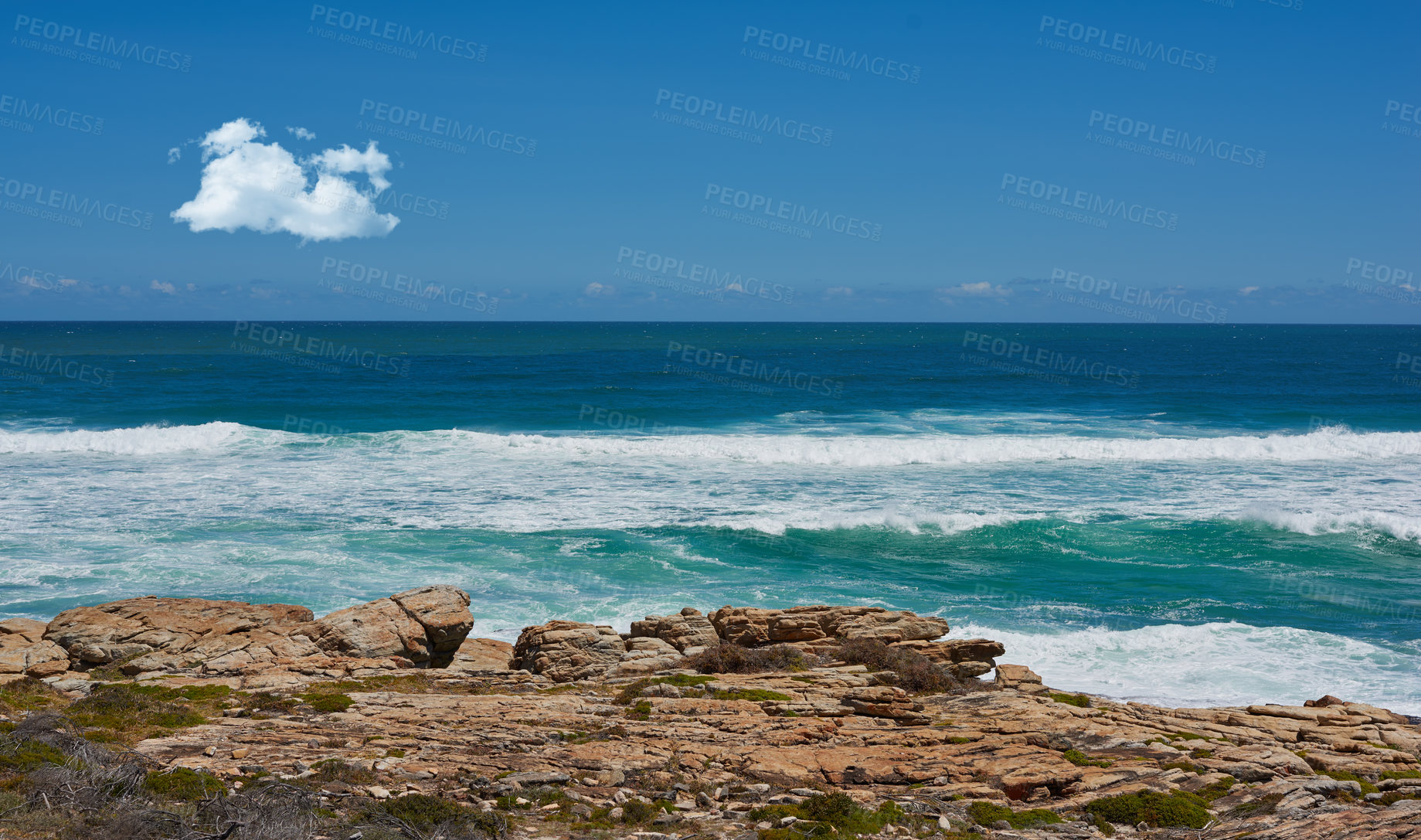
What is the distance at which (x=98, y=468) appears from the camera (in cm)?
3228

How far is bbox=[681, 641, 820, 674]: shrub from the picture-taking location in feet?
46.5

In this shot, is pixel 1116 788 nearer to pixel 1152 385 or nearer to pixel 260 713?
pixel 260 713

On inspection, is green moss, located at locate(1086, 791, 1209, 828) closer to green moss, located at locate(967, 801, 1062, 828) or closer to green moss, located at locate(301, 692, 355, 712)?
green moss, located at locate(967, 801, 1062, 828)

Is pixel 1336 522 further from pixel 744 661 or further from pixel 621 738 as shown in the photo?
pixel 621 738

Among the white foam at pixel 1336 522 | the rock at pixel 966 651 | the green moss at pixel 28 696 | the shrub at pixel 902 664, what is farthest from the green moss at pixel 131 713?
the white foam at pixel 1336 522

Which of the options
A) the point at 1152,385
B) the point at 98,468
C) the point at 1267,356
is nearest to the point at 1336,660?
the point at 98,468

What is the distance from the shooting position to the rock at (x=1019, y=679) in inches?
521

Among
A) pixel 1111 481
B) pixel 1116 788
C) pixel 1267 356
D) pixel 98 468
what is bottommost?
pixel 98 468

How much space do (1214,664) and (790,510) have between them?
13.5m

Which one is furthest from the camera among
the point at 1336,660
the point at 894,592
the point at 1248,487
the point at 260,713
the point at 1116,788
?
the point at 1248,487

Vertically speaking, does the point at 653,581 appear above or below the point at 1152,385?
below

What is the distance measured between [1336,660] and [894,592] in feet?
27.6

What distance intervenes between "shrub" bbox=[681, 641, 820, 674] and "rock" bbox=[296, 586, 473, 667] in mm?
4154

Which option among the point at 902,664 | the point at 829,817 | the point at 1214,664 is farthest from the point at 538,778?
the point at 1214,664
